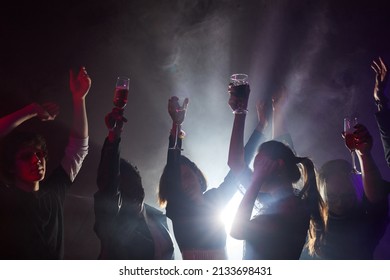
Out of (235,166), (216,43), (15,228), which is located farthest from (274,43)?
(15,228)

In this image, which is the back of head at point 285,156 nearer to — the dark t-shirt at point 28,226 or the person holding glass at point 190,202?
the person holding glass at point 190,202

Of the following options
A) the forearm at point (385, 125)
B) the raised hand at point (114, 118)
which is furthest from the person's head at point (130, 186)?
the forearm at point (385, 125)

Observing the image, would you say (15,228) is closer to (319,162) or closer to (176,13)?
(176,13)

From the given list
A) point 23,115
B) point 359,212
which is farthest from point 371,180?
point 23,115

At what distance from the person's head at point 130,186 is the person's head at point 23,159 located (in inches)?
21.6

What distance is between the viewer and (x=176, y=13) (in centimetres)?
373

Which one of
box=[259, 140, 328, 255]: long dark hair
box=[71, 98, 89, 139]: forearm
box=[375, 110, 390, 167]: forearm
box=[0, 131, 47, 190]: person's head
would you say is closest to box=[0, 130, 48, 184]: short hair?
box=[0, 131, 47, 190]: person's head

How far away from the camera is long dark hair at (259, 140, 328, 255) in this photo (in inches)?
97.7

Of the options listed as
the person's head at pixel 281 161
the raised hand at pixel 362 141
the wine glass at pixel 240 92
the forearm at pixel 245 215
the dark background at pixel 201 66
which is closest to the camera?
the forearm at pixel 245 215

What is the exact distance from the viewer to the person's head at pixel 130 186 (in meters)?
2.88

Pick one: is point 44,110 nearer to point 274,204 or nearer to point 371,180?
point 274,204

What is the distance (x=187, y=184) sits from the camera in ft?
9.20
